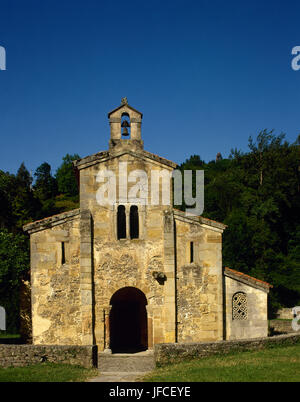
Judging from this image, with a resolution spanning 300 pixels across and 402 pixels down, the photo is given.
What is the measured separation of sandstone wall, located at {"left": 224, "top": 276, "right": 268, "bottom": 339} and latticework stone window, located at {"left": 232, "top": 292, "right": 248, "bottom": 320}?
14cm

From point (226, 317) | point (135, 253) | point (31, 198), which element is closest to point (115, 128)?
point (135, 253)

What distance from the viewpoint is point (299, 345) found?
18469mm

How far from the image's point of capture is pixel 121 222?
2053 centimetres

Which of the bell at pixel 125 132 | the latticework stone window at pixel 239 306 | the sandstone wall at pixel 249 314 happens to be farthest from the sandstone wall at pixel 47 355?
the bell at pixel 125 132

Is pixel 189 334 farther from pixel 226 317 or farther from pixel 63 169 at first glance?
pixel 63 169

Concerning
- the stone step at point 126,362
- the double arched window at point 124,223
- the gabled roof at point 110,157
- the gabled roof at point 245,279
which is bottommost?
the stone step at point 126,362

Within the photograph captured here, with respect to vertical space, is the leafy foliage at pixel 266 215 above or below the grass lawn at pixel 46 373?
above

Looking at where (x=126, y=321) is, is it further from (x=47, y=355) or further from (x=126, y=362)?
(x=47, y=355)

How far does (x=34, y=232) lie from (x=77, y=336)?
16.1 feet

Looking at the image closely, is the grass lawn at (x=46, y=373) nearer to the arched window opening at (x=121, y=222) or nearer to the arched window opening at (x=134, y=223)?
the arched window opening at (x=121, y=222)

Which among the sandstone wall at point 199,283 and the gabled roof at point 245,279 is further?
the gabled roof at point 245,279

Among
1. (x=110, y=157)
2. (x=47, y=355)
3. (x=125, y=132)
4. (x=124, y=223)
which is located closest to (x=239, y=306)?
(x=124, y=223)

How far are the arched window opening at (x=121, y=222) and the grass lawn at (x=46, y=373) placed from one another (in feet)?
22.0

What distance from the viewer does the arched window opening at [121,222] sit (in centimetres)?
2023
